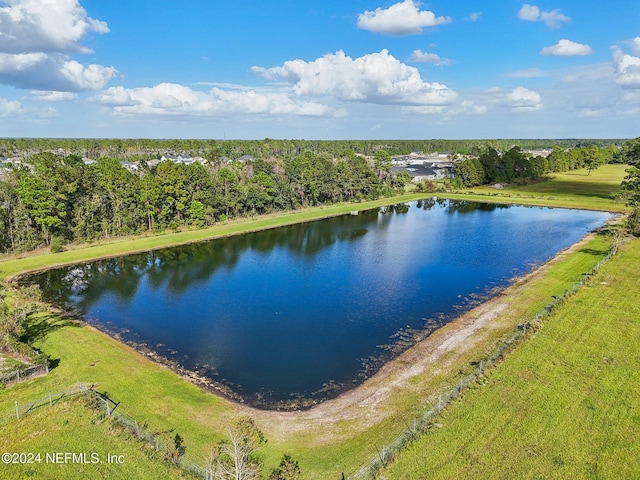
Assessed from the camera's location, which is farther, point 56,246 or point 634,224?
point 634,224

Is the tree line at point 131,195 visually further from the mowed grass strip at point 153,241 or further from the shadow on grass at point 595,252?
the shadow on grass at point 595,252

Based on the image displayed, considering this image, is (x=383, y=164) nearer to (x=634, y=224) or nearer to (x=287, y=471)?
(x=634, y=224)

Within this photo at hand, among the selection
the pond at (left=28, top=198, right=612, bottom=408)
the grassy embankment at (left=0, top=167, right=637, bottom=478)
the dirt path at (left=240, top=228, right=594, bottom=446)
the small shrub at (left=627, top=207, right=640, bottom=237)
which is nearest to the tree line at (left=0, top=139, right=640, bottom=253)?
the pond at (left=28, top=198, right=612, bottom=408)

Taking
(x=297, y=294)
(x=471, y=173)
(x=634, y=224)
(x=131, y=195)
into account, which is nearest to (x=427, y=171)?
(x=471, y=173)

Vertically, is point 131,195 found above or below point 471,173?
below

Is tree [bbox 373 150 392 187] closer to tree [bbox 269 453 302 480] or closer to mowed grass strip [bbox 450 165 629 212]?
mowed grass strip [bbox 450 165 629 212]

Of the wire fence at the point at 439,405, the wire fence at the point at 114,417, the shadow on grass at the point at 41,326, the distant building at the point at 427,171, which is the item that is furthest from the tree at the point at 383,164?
the wire fence at the point at 114,417

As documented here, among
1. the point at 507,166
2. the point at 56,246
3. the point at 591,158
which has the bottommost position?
the point at 56,246

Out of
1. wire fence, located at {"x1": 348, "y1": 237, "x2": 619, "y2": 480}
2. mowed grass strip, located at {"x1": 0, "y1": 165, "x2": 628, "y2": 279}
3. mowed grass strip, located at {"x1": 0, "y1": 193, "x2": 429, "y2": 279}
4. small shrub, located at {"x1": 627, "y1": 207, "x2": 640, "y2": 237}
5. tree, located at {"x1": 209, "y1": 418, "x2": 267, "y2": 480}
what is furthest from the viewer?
small shrub, located at {"x1": 627, "y1": 207, "x2": 640, "y2": 237}
